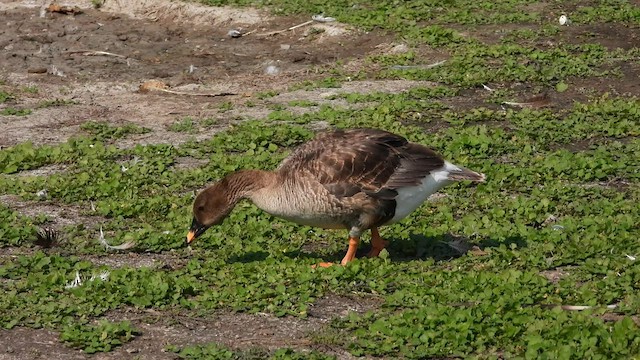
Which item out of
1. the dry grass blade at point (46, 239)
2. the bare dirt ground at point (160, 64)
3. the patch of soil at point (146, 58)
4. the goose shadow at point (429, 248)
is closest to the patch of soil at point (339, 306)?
the goose shadow at point (429, 248)

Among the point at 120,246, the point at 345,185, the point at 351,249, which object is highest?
the point at 345,185

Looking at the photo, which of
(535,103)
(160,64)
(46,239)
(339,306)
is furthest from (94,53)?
(339,306)

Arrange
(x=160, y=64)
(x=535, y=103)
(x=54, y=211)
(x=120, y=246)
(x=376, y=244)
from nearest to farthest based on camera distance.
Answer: (x=376, y=244), (x=120, y=246), (x=54, y=211), (x=535, y=103), (x=160, y=64)

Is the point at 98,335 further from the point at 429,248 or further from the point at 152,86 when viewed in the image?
the point at 152,86

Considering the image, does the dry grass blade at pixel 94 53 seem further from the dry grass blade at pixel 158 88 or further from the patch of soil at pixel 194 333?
the patch of soil at pixel 194 333

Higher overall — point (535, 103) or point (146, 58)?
point (535, 103)

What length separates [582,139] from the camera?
454 inches

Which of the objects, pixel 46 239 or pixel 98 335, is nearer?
pixel 98 335

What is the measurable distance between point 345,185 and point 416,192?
1.95 feet

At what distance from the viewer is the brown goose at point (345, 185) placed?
26.8ft

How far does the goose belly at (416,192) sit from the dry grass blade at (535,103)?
4368 millimetres

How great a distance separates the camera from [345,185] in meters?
8.16

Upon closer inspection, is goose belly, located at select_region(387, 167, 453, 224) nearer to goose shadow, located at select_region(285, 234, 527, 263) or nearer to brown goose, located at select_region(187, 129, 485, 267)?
brown goose, located at select_region(187, 129, 485, 267)

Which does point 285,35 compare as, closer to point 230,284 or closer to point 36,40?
point 36,40
